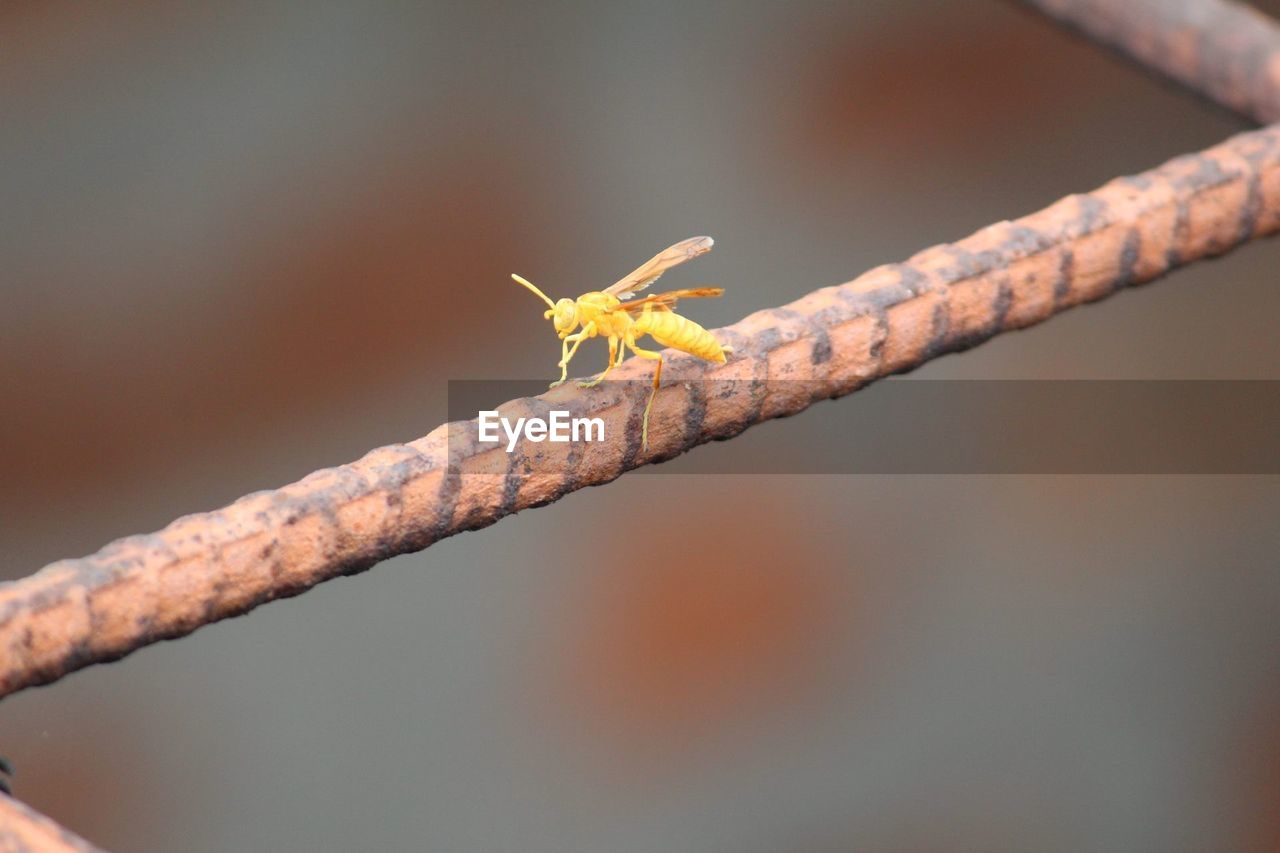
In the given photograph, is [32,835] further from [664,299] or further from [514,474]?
[664,299]

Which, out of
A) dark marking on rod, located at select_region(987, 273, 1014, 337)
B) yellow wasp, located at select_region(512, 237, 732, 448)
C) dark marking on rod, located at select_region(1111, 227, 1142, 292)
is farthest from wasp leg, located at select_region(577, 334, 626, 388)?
dark marking on rod, located at select_region(1111, 227, 1142, 292)

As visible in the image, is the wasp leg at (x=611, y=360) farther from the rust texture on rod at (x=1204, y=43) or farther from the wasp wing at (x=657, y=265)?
the rust texture on rod at (x=1204, y=43)

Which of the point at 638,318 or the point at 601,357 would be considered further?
the point at 601,357

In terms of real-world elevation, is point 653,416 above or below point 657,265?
below

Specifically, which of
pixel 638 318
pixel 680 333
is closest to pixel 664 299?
pixel 638 318

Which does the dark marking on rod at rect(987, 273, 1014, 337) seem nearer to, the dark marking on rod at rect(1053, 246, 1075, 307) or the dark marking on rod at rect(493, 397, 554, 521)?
the dark marking on rod at rect(1053, 246, 1075, 307)

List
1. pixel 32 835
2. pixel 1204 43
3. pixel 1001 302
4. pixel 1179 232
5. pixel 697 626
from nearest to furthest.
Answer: pixel 32 835 → pixel 1001 302 → pixel 1179 232 → pixel 1204 43 → pixel 697 626
